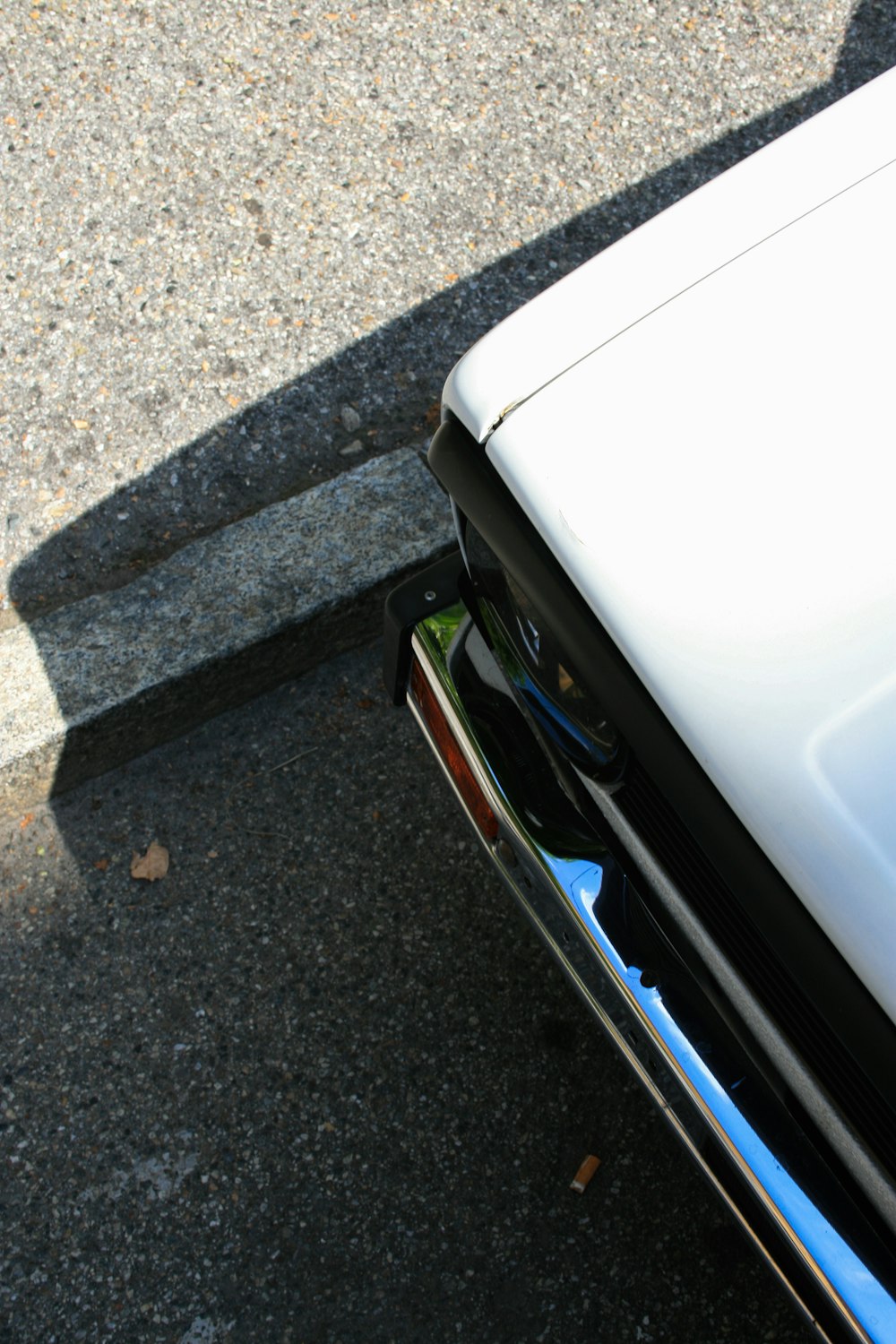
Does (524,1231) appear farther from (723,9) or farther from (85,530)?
(723,9)

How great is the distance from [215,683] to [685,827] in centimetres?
145

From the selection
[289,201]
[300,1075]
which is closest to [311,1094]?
[300,1075]

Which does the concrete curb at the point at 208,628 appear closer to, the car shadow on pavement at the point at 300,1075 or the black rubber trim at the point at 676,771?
the car shadow on pavement at the point at 300,1075

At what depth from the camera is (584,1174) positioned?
212cm

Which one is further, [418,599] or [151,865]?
[151,865]

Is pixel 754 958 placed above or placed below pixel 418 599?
below

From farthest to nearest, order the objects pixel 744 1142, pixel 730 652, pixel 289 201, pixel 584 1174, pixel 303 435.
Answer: pixel 289 201
pixel 303 435
pixel 584 1174
pixel 744 1142
pixel 730 652

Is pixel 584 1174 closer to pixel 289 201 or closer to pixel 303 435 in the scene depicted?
pixel 303 435

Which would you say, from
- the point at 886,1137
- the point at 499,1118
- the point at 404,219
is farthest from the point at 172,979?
the point at 404,219

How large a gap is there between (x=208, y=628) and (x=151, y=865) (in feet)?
1.90

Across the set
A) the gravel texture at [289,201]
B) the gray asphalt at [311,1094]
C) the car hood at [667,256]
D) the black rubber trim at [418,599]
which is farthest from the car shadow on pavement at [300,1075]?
the car hood at [667,256]

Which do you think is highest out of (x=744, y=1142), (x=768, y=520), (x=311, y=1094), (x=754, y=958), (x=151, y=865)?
(x=151, y=865)

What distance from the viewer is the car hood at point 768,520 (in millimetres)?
1271

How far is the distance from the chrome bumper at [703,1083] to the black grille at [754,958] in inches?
6.7
